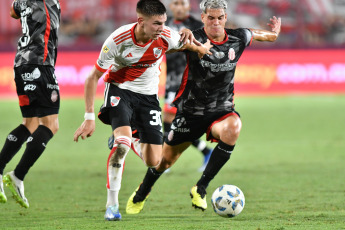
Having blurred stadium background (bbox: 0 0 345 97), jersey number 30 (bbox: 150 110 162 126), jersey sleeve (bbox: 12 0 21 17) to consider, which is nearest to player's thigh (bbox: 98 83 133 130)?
jersey number 30 (bbox: 150 110 162 126)

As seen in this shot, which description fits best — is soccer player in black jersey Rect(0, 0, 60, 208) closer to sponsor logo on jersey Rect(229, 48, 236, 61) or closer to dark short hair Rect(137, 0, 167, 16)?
dark short hair Rect(137, 0, 167, 16)

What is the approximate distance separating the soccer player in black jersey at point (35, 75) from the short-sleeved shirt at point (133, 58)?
62 cm

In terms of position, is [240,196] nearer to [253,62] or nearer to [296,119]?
[296,119]

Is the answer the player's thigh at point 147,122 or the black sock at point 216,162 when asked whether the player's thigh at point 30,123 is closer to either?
the player's thigh at point 147,122

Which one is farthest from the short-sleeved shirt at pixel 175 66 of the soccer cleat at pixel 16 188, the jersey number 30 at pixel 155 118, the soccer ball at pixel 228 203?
the soccer ball at pixel 228 203

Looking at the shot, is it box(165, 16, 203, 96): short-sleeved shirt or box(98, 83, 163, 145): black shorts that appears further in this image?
box(165, 16, 203, 96): short-sleeved shirt

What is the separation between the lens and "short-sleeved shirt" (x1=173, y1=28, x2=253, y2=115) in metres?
6.39

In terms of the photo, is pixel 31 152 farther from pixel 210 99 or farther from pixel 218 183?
pixel 218 183

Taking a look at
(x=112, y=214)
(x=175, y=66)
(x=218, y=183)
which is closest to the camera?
(x=112, y=214)

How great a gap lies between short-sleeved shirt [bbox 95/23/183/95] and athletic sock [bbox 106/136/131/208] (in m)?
0.65

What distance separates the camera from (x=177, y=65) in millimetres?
9734

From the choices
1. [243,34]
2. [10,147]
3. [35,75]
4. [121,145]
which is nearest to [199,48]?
[243,34]

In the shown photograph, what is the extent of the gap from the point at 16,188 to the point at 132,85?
4.62ft

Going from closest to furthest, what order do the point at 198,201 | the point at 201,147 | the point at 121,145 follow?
1. the point at 121,145
2. the point at 198,201
3. the point at 201,147
